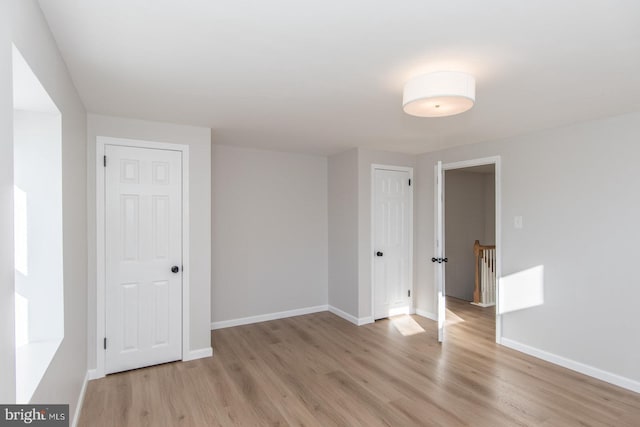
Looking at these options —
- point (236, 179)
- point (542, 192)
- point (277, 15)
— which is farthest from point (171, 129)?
point (542, 192)

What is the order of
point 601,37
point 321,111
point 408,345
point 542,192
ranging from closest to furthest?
point 601,37, point 321,111, point 542,192, point 408,345

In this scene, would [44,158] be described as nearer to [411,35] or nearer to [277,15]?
[277,15]

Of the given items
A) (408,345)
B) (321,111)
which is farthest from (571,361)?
(321,111)

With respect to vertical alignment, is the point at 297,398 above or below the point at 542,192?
below

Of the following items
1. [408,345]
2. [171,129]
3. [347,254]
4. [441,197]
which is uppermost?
[171,129]

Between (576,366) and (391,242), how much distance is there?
237 cm

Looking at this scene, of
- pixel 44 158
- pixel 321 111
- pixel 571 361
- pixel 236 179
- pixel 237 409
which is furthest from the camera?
pixel 236 179

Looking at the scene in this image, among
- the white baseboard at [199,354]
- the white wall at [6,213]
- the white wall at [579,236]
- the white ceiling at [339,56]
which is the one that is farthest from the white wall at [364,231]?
the white wall at [6,213]

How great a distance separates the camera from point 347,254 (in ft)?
15.4

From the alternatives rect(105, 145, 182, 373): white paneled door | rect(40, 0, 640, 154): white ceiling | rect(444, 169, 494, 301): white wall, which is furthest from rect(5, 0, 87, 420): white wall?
rect(444, 169, 494, 301): white wall

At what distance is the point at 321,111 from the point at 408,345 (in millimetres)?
2700

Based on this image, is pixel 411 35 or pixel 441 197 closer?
pixel 411 35

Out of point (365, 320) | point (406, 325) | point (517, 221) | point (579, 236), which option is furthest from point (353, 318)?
point (579, 236)

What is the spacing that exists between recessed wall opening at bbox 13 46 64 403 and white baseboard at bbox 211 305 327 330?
2.47m
